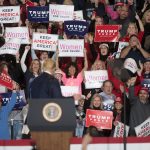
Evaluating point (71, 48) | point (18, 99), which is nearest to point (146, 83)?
point (71, 48)

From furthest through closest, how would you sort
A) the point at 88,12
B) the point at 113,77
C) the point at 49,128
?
1. the point at 88,12
2. the point at 113,77
3. the point at 49,128

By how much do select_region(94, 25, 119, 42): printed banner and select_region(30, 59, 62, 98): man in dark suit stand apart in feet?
12.5

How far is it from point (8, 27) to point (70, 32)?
3.72ft

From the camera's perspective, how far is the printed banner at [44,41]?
11.9 m

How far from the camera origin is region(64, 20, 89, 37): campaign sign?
11.9 metres

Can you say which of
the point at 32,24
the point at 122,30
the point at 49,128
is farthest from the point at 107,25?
the point at 49,128

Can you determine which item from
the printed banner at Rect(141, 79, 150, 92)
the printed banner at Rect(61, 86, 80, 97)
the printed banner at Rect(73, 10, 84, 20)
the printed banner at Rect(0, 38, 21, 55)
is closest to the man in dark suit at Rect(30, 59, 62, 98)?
the printed banner at Rect(61, 86, 80, 97)

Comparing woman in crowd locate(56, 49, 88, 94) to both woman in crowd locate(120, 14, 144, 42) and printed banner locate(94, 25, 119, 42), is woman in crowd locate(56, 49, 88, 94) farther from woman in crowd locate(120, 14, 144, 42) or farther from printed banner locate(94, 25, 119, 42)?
woman in crowd locate(120, 14, 144, 42)

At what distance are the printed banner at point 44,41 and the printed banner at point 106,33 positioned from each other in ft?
2.39

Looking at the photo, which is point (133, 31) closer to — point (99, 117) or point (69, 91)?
point (69, 91)

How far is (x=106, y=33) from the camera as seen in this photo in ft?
39.5

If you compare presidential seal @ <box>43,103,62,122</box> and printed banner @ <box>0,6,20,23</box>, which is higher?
printed banner @ <box>0,6,20,23</box>

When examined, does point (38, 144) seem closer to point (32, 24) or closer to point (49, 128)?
point (49, 128)

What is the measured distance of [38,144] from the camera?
6.68 meters
